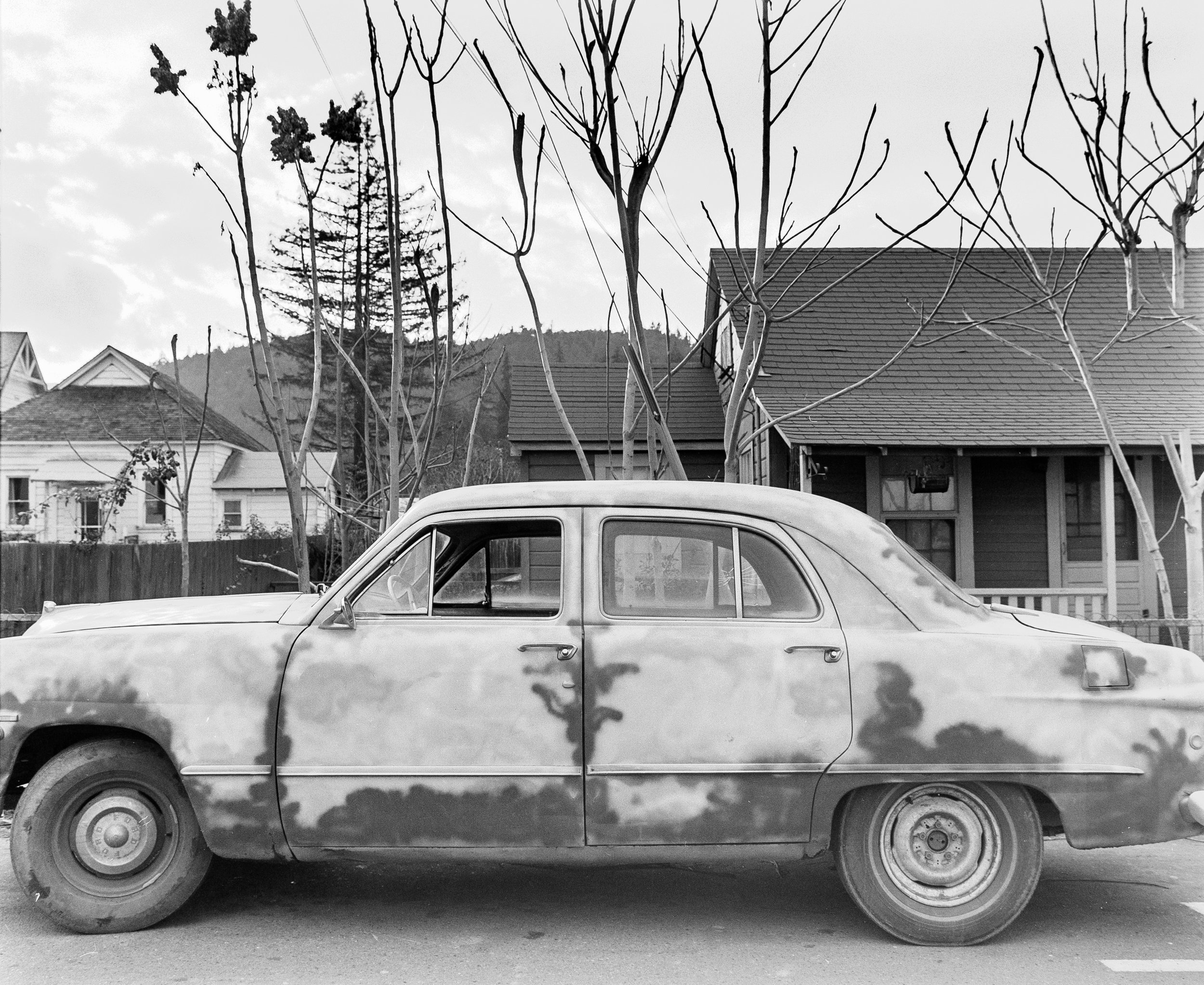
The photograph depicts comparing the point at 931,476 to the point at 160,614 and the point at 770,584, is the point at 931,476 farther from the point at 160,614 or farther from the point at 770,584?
the point at 160,614

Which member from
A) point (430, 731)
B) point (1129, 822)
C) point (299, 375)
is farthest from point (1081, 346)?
point (299, 375)

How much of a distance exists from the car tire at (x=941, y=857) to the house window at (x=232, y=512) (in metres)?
28.0

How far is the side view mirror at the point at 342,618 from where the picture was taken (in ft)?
12.9

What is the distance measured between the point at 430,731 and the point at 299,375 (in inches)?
1447

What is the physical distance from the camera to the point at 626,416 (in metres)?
7.34

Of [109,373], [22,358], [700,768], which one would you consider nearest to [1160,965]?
[700,768]

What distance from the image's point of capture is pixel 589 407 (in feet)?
53.4

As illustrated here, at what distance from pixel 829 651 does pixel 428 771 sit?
1540 mm

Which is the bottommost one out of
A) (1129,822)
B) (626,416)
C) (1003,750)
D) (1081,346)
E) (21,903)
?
(21,903)

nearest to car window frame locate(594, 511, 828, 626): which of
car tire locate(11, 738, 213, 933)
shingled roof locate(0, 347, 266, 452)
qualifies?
car tire locate(11, 738, 213, 933)

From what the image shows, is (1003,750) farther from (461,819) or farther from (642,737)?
(461,819)

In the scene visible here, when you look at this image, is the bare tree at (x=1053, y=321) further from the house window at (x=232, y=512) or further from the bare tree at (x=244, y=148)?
the house window at (x=232, y=512)

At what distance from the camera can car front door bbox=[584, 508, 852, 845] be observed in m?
3.78

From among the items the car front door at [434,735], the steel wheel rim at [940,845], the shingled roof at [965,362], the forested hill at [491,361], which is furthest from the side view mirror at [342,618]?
the shingled roof at [965,362]
